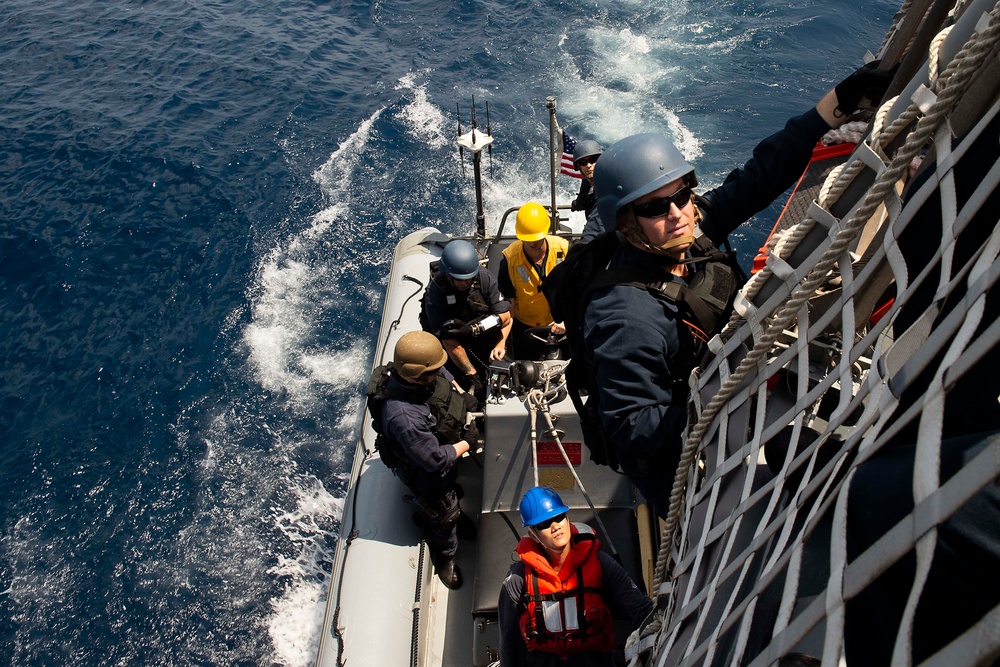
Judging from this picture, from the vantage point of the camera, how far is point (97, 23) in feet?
66.4

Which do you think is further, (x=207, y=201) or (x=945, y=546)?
(x=207, y=201)

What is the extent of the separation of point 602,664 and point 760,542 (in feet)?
8.15

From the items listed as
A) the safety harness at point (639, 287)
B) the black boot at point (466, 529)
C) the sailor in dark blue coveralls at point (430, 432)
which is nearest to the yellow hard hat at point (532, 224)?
the sailor in dark blue coveralls at point (430, 432)

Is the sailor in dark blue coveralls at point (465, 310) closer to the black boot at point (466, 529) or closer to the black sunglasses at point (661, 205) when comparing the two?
the black boot at point (466, 529)

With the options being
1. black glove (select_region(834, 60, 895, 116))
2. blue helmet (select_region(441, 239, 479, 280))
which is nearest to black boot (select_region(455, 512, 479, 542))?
blue helmet (select_region(441, 239, 479, 280))

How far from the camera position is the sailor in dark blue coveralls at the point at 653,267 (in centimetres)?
224

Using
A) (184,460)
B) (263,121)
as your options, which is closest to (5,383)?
(184,460)

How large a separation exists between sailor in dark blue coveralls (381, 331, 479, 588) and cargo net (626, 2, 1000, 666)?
2.34m

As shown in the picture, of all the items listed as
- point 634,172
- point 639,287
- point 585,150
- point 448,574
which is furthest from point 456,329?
point 639,287

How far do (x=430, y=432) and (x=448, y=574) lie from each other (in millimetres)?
1344

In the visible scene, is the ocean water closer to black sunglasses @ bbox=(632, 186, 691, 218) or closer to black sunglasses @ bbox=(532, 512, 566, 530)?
black sunglasses @ bbox=(532, 512, 566, 530)

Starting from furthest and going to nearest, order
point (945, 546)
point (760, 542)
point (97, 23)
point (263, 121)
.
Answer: point (97, 23) < point (263, 121) < point (760, 542) < point (945, 546)

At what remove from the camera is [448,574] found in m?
5.14

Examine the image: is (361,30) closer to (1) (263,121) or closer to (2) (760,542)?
(1) (263,121)
